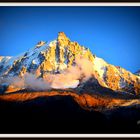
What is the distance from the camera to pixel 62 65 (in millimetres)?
6488

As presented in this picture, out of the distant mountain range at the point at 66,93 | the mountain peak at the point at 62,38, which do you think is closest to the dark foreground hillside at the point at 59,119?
the distant mountain range at the point at 66,93

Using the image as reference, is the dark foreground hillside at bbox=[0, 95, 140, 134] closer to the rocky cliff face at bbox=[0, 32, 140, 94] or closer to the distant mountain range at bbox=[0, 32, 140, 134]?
the distant mountain range at bbox=[0, 32, 140, 134]

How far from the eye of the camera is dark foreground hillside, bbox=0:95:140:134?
5.65 m

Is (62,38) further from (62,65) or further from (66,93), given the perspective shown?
(66,93)

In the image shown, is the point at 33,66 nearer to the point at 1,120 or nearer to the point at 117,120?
the point at 1,120

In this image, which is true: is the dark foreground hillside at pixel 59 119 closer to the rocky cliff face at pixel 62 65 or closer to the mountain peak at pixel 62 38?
the rocky cliff face at pixel 62 65

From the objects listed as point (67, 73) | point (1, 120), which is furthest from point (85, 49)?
point (1, 120)

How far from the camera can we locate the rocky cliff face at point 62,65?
6.01m

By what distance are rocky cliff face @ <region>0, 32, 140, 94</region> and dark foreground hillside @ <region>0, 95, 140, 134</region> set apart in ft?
1.56
